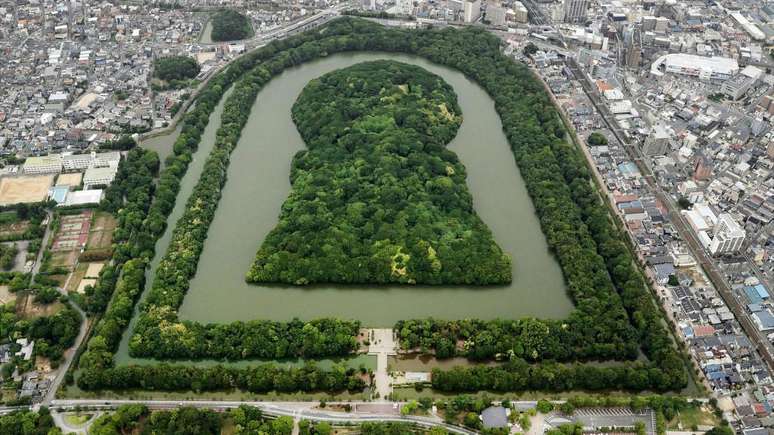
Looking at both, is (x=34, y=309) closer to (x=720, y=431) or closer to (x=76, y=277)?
(x=76, y=277)

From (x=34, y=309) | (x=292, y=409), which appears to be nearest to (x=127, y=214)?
(x=34, y=309)

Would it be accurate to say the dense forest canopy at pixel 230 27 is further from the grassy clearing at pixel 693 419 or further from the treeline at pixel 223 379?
the grassy clearing at pixel 693 419

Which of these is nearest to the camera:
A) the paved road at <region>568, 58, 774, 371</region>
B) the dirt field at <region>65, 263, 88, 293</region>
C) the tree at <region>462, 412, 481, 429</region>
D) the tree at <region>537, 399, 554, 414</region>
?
the tree at <region>462, 412, 481, 429</region>

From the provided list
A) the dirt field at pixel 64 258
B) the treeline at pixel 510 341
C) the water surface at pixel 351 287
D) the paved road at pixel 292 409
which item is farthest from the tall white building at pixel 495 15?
the paved road at pixel 292 409

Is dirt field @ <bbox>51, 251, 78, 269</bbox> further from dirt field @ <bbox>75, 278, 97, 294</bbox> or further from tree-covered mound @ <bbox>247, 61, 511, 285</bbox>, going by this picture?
tree-covered mound @ <bbox>247, 61, 511, 285</bbox>

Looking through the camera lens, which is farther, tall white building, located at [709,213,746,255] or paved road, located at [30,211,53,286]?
paved road, located at [30,211,53,286]

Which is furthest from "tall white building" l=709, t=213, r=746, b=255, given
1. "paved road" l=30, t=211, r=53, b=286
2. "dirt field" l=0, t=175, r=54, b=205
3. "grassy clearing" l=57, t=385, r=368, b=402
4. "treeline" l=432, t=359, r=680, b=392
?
"dirt field" l=0, t=175, r=54, b=205
